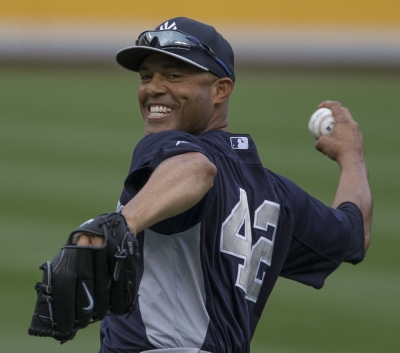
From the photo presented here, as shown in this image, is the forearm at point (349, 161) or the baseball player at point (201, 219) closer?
the baseball player at point (201, 219)

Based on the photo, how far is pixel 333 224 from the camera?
10.5 ft

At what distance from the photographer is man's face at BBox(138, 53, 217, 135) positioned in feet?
9.36

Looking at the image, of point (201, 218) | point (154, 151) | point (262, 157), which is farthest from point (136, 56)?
point (262, 157)

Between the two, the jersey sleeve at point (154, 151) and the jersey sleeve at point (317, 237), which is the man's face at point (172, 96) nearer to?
the jersey sleeve at point (154, 151)

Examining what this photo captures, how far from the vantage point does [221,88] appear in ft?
9.86

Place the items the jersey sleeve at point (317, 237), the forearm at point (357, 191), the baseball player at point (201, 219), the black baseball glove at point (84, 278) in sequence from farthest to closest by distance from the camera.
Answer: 1. the forearm at point (357, 191)
2. the jersey sleeve at point (317, 237)
3. the baseball player at point (201, 219)
4. the black baseball glove at point (84, 278)

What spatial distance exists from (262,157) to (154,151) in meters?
5.75

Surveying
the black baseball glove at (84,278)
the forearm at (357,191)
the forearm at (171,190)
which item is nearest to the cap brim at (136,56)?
→ the forearm at (171,190)

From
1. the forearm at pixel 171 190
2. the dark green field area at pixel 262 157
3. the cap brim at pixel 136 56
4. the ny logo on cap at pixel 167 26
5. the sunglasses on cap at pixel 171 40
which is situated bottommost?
the dark green field area at pixel 262 157

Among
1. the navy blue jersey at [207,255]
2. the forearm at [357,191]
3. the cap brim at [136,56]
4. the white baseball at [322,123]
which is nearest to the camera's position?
the navy blue jersey at [207,255]

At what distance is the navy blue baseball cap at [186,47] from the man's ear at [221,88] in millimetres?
20

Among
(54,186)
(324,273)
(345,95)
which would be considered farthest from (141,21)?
(324,273)

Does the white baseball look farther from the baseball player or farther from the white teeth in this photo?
the white teeth

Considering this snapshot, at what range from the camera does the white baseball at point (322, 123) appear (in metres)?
3.65
